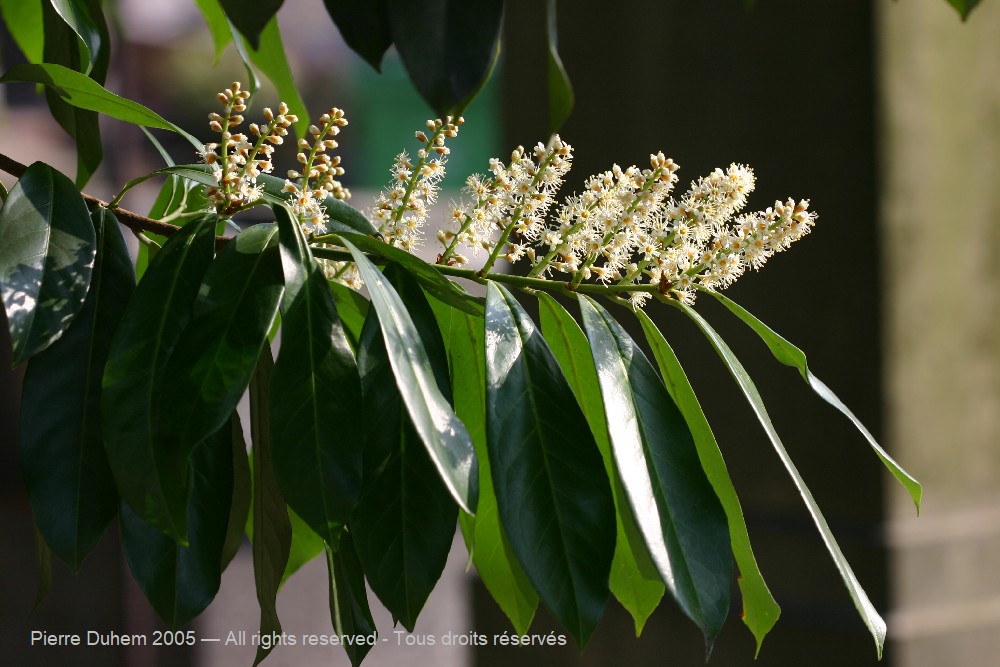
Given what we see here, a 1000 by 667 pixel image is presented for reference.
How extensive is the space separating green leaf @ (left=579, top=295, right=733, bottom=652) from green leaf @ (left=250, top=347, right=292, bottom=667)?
20 cm

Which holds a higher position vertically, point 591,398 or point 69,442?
point 591,398

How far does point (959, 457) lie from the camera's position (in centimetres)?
184

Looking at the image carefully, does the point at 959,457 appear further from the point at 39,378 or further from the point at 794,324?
the point at 39,378

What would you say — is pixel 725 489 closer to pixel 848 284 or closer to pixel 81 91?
pixel 81 91

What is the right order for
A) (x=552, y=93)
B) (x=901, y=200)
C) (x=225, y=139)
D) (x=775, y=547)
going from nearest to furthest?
1. (x=552, y=93)
2. (x=225, y=139)
3. (x=901, y=200)
4. (x=775, y=547)

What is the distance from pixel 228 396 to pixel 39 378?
0.14 meters

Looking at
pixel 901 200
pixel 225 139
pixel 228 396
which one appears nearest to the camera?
pixel 228 396

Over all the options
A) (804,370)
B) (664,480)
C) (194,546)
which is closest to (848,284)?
(804,370)

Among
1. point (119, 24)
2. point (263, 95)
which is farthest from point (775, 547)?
point (263, 95)

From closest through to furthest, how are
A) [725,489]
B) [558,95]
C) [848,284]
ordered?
[558,95] → [725,489] → [848,284]

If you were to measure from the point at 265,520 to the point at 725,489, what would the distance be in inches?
11.1

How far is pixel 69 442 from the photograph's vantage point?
54 centimetres

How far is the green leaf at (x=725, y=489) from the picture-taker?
59 centimetres

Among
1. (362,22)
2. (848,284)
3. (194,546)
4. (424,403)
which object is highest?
(848,284)
